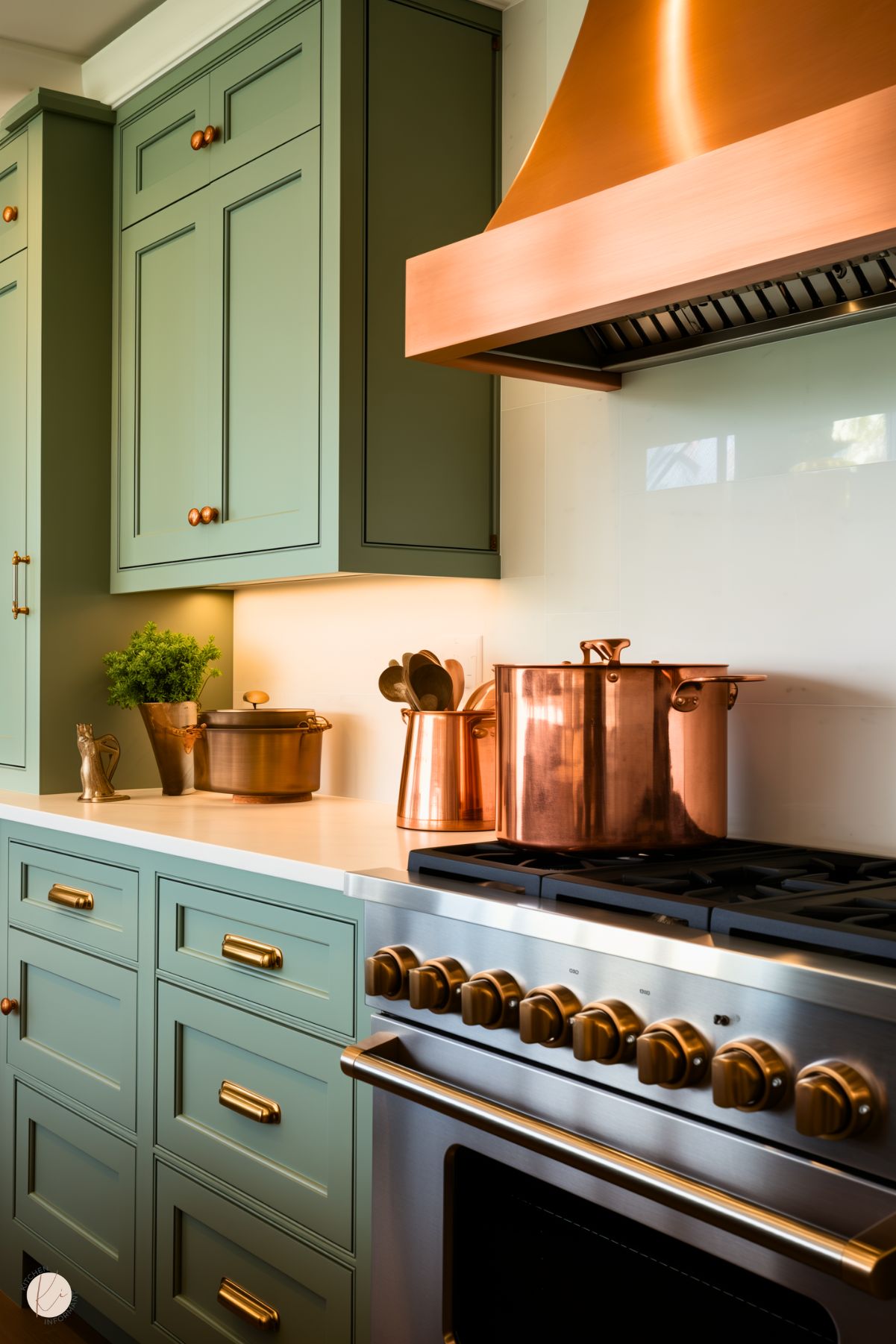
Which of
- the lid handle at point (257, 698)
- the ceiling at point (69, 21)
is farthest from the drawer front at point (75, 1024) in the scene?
the ceiling at point (69, 21)

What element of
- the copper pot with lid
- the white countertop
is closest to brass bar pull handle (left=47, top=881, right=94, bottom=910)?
the white countertop

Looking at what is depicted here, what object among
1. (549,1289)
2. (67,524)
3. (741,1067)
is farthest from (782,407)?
(67,524)

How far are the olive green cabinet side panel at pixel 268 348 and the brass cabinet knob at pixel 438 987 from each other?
98cm

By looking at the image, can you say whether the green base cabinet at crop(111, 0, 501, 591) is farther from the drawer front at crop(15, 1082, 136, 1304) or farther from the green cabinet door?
the drawer front at crop(15, 1082, 136, 1304)

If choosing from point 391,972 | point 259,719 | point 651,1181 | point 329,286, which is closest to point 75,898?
point 259,719

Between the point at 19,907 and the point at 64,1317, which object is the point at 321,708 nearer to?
the point at 19,907

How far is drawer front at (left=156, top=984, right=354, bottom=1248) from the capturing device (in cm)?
170

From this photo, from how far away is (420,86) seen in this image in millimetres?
2242

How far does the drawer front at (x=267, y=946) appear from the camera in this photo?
170 centimetres

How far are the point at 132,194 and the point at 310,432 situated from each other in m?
0.97

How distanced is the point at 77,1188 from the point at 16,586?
131 cm

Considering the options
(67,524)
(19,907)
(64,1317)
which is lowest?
(64,1317)

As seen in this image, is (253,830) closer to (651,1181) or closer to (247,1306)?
(247,1306)

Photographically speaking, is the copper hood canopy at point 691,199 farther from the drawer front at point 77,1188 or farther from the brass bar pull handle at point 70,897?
the drawer front at point 77,1188
